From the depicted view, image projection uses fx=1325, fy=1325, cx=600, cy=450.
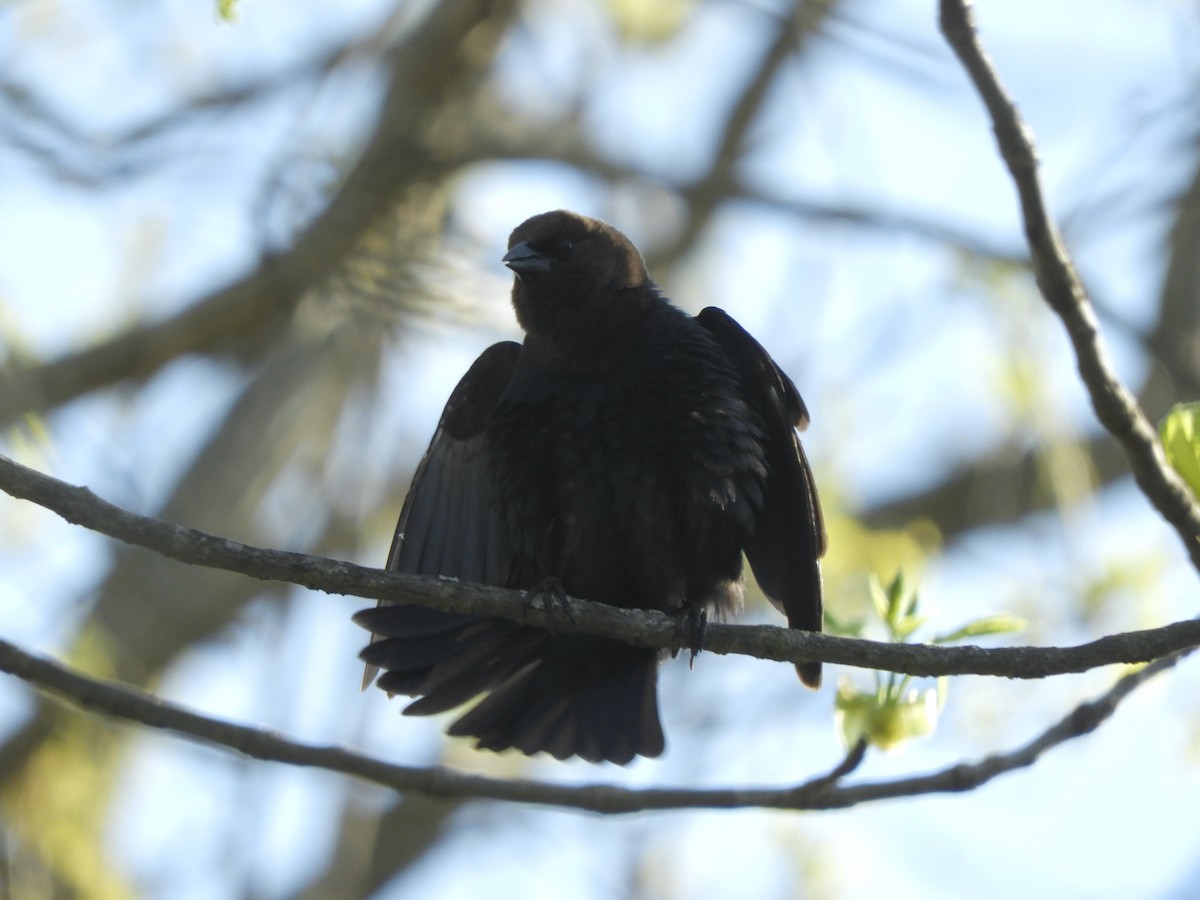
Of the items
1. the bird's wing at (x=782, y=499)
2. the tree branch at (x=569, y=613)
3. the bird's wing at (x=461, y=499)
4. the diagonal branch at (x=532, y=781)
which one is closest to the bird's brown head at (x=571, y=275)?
the bird's wing at (x=461, y=499)

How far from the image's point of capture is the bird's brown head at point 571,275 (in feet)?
13.7

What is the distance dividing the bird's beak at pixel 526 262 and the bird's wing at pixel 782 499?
587 millimetres

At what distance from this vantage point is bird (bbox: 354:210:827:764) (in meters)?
3.73

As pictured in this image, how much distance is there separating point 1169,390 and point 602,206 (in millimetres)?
3264

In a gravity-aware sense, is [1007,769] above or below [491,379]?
below

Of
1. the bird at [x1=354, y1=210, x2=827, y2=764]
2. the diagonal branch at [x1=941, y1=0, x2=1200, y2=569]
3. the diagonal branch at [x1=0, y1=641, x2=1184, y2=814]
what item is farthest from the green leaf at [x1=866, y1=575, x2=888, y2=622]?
the bird at [x1=354, y1=210, x2=827, y2=764]

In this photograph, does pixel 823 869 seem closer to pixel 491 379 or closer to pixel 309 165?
pixel 491 379

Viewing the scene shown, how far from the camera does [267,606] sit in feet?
22.1

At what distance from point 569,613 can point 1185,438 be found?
1298 mm

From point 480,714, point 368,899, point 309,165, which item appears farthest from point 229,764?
point 368,899

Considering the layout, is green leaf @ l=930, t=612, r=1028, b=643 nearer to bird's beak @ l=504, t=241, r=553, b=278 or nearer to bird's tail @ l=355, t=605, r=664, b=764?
bird's tail @ l=355, t=605, r=664, b=764

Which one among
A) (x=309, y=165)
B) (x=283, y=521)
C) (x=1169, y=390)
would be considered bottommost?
(x=283, y=521)

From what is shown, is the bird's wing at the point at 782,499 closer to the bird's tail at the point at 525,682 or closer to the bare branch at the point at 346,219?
the bird's tail at the point at 525,682

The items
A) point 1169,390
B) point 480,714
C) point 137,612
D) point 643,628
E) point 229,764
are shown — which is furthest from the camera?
point 1169,390
